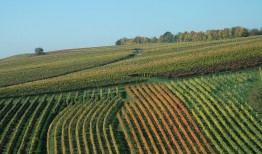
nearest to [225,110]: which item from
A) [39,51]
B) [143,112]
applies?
[143,112]

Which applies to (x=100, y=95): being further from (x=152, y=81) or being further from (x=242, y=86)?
(x=242, y=86)

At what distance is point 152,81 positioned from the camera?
180ft

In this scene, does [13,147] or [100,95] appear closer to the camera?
[13,147]

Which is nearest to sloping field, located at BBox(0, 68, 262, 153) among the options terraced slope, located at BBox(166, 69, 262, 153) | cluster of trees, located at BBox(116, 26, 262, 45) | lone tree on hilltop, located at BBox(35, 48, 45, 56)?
terraced slope, located at BBox(166, 69, 262, 153)

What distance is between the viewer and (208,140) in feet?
106

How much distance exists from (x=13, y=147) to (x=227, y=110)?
19888 millimetres

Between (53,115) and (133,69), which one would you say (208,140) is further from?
(133,69)

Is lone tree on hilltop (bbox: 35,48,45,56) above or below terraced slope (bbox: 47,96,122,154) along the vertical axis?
below

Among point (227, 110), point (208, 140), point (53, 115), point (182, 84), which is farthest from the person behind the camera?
point (182, 84)

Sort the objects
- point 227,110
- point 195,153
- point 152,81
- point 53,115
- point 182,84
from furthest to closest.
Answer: point 152,81
point 182,84
point 53,115
point 227,110
point 195,153

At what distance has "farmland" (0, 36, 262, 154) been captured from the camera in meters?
32.9

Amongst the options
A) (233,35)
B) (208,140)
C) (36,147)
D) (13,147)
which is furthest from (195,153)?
(233,35)

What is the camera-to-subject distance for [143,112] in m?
40.5

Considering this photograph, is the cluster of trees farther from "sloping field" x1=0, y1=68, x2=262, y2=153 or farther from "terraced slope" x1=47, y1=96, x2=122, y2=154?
"terraced slope" x1=47, y1=96, x2=122, y2=154
